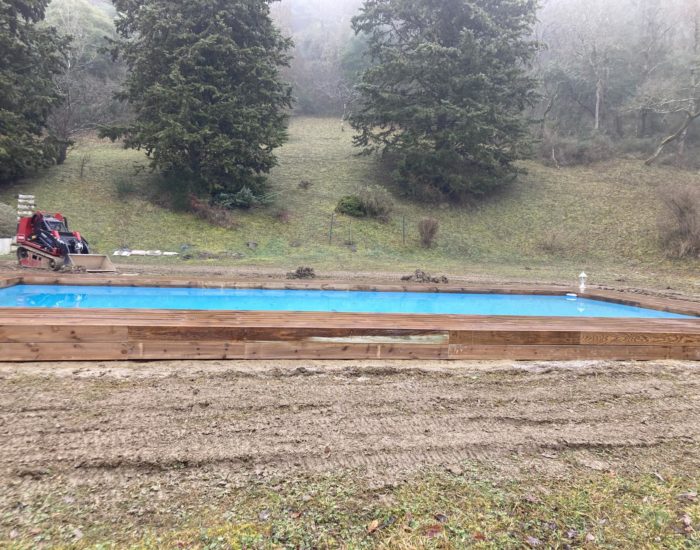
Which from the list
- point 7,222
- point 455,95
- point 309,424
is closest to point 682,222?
point 455,95

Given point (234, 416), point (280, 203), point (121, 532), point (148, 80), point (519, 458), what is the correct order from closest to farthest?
1. point (121, 532)
2. point (519, 458)
3. point (234, 416)
4. point (148, 80)
5. point (280, 203)

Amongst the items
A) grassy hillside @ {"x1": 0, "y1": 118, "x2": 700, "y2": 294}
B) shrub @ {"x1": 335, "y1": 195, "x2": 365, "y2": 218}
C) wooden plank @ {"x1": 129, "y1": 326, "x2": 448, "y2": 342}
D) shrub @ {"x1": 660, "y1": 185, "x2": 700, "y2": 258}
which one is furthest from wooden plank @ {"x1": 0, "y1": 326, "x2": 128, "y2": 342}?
shrub @ {"x1": 660, "y1": 185, "x2": 700, "y2": 258}

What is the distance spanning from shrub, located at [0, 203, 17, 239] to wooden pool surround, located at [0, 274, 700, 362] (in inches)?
434

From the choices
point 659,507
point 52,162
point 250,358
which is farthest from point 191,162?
point 659,507

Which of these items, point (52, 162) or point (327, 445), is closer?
point (327, 445)

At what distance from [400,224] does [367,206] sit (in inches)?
58.4

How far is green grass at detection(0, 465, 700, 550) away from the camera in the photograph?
1.77m

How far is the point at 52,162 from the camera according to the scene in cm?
1672

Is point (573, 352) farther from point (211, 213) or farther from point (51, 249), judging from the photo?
point (211, 213)

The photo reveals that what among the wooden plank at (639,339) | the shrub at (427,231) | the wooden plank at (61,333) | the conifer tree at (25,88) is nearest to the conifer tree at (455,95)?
the shrub at (427,231)

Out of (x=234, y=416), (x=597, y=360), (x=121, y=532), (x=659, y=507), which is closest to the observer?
(x=121, y=532)

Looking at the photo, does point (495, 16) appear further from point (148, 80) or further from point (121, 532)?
point (121, 532)

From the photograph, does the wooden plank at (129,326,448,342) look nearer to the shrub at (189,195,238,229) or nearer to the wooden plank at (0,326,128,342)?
the wooden plank at (0,326,128,342)

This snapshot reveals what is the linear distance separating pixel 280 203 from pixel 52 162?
→ 8.61 metres
